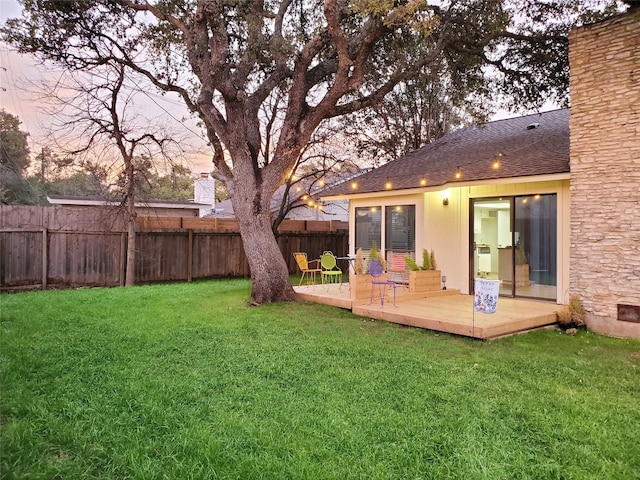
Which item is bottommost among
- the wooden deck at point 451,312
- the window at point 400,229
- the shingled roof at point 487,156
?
the wooden deck at point 451,312

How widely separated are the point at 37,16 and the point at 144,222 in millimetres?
5328

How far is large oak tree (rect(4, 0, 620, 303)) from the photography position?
803 centimetres

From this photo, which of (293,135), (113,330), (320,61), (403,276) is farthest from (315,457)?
(320,61)

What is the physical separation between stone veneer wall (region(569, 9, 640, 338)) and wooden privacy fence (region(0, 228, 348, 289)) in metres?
9.16

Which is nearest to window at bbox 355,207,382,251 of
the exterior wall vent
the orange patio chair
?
the orange patio chair

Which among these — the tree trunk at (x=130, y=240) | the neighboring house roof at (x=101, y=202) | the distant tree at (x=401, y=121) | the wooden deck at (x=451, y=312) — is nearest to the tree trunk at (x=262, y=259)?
the wooden deck at (x=451, y=312)

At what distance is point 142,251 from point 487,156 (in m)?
9.01

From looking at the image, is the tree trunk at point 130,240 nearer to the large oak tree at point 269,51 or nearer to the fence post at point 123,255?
the fence post at point 123,255

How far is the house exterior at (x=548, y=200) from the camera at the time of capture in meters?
6.37

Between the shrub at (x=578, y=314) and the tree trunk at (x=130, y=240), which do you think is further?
the tree trunk at (x=130, y=240)

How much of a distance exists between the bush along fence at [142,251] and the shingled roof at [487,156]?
3.69 m

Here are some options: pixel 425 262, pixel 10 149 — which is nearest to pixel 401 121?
pixel 425 262

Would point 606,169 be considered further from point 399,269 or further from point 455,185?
point 399,269

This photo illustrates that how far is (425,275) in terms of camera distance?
28.8 ft
